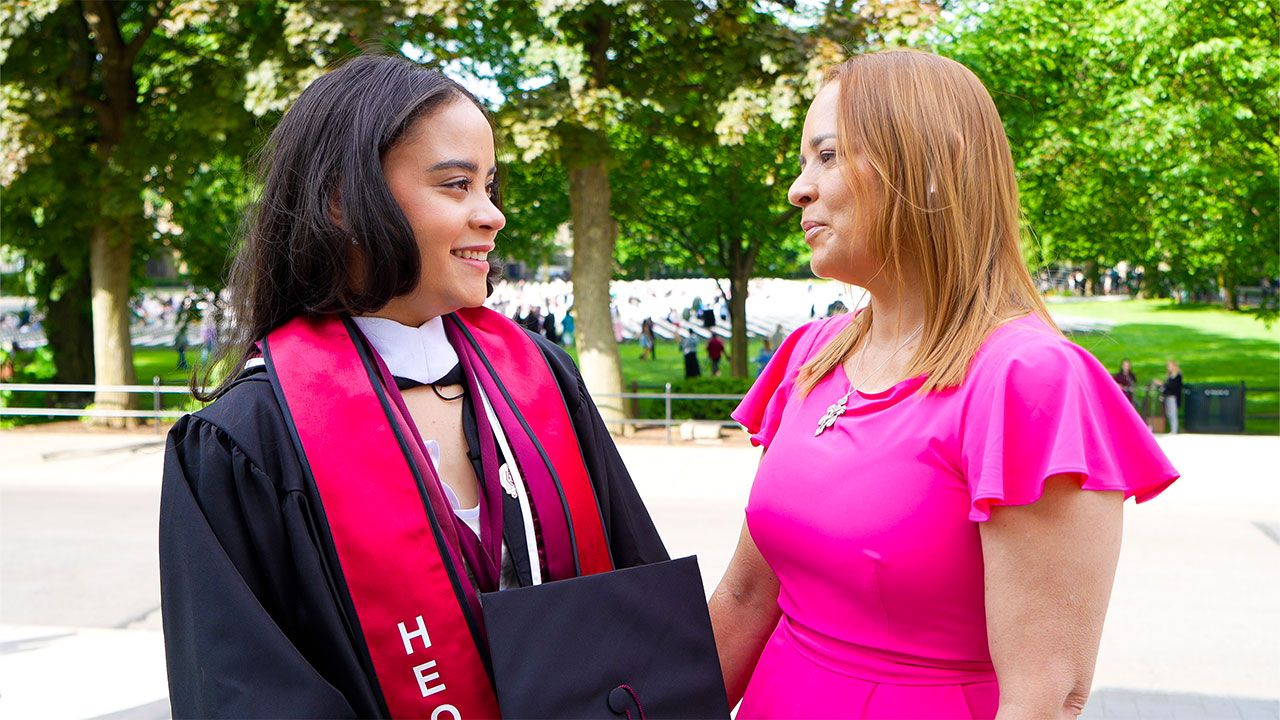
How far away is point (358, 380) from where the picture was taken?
6.44ft

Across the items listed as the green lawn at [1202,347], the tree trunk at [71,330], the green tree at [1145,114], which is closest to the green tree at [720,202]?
the green tree at [1145,114]

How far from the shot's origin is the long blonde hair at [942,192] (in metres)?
2.03

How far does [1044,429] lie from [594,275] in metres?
15.1

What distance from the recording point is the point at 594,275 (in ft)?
55.3

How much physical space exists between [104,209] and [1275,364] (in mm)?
26879

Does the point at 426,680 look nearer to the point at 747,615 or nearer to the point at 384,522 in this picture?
the point at 384,522

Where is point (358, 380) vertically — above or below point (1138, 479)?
above

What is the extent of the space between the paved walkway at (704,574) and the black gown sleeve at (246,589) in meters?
4.78

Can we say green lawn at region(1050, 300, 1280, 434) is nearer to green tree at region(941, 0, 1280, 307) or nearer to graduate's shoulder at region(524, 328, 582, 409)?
green tree at region(941, 0, 1280, 307)

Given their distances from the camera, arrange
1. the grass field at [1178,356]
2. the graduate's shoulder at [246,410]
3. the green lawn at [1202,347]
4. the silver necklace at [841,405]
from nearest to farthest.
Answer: the graduate's shoulder at [246,410] → the silver necklace at [841,405] → the green lawn at [1202,347] → the grass field at [1178,356]

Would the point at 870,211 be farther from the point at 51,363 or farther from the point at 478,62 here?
the point at 51,363

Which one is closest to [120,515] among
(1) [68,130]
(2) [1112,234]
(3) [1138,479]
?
(1) [68,130]

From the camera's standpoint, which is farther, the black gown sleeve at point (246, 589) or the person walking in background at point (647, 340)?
the person walking in background at point (647, 340)

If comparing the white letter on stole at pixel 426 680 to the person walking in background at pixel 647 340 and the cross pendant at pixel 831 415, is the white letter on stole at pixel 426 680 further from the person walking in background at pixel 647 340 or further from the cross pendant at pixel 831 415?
the person walking in background at pixel 647 340
